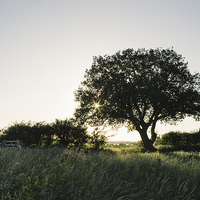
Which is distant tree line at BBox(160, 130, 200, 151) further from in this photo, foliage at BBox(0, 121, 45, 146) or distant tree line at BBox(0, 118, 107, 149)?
foliage at BBox(0, 121, 45, 146)

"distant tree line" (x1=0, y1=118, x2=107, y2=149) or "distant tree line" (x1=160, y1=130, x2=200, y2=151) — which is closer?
"distant tree line" (x1=0, y1=118, x2=107, y2=149)

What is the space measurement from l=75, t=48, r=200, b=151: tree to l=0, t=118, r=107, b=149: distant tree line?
2.35 meters

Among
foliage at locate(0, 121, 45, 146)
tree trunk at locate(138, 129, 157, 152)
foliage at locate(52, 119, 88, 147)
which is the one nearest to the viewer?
foliage at locate(0, 121, 45, 146)

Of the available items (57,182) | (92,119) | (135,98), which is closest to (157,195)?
(57,182)

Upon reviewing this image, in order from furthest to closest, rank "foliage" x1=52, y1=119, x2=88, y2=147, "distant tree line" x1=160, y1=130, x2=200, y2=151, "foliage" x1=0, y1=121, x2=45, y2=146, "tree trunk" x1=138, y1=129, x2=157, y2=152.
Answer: "distant tree line" x1=160, y1=130, x2=200, y2=151 → "tree trunk" x1=138, y1=129, x2=157, y2=152 → "foliage" x1=52, y1=119, x2=88, y2=147 → "foliage" x1=0, y1=121, x2=45, y2=146

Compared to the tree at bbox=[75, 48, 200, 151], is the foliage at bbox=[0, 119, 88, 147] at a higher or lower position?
lower

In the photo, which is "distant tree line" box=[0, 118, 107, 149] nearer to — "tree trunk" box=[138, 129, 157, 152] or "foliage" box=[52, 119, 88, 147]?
"foliage" box=[52, 119, 88, 147]

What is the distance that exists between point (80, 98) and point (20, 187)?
755 inches

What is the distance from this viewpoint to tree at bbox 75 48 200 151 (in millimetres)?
21938

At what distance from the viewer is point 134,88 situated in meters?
21.3

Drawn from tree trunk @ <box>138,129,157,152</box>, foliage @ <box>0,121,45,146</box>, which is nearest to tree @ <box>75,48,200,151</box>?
tree trunk @ <box>138,129,157,152</box>

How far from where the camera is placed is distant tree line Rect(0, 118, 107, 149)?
19578 millimetres

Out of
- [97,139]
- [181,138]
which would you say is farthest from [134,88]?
[181,138]

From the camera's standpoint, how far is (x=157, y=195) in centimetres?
650
